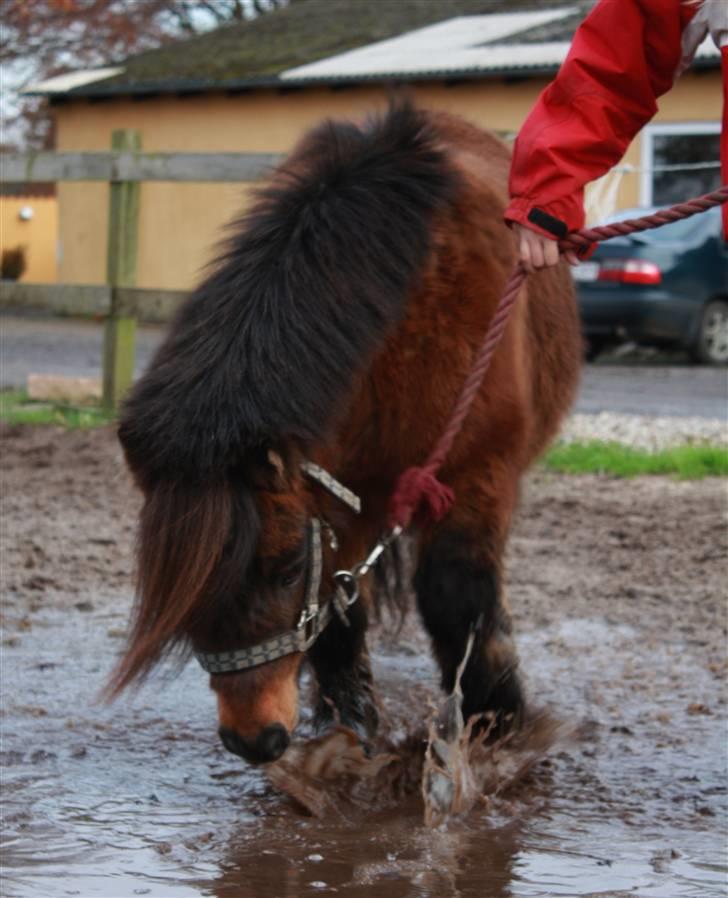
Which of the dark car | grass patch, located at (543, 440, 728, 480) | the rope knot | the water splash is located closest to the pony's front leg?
the water splash

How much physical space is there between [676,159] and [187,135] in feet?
24.2

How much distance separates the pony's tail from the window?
15170 mm

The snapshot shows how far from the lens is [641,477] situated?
7945 mm

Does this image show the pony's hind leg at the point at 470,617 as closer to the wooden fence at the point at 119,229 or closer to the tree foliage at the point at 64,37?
the wooden fence at the point at 119,229

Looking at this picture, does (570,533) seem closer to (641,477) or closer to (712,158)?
(641,477)

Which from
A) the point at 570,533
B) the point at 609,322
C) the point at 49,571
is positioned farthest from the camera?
the point at 609,322

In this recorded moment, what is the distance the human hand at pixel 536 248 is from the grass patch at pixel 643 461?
15.3ft

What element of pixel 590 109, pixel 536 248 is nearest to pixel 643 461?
pixel 536 248

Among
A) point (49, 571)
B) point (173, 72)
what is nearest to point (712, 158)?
point (173, 72)

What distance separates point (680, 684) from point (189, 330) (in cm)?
227

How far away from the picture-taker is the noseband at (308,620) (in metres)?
3.10

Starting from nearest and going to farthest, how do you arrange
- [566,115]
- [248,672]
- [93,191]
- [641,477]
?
1. [248,672]
2. [566,115]
3. [641,477]
4. [93,191]

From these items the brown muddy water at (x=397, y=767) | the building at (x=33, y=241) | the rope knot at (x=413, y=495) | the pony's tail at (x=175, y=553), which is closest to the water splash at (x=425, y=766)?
the brown muddy water at (x=397, y=767)

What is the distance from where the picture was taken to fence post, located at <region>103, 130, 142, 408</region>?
30.2 feet
